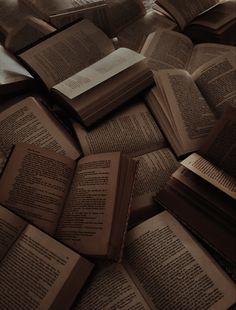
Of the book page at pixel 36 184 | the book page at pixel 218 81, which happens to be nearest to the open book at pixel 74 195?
the book page at pixel 36 184

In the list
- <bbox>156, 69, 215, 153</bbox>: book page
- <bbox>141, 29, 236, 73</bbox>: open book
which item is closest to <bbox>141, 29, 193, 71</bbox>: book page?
<bbox>141, 29, 236, 73</bbox>: open book

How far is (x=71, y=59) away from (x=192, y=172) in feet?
1.88

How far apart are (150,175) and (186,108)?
24cm

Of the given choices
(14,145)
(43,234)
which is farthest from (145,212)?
(14,145)

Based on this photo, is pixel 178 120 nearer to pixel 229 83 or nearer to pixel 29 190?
pixel 229 83

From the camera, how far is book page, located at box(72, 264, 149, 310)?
79 centimetres

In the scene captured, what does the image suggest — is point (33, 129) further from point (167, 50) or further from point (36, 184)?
point (167, 50)

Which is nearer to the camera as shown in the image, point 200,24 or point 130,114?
point 130,114

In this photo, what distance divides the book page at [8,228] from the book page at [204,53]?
2.51 ft

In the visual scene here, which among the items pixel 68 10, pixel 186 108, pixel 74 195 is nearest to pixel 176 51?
pixel 186 108

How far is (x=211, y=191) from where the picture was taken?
0.91 metres

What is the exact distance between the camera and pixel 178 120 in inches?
42.8

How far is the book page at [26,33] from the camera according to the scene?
135cm

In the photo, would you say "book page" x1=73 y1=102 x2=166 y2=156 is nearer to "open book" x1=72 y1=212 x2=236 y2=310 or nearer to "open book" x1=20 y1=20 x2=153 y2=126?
"open book" x1=20 y1=20 x2=153 y2=126
